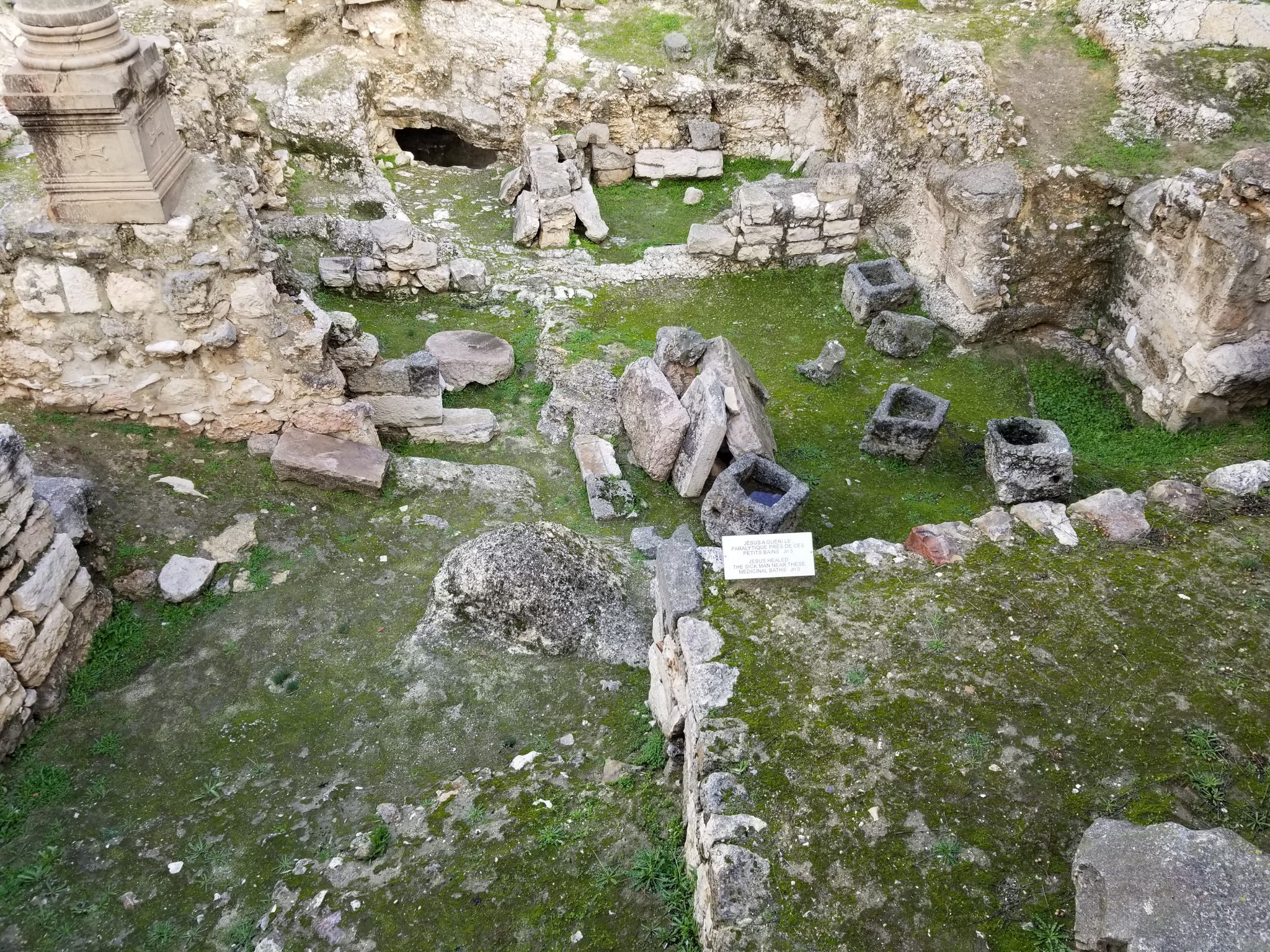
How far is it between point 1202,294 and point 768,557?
5.51 m

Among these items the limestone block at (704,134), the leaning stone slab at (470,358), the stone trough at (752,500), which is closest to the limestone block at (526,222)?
the leaning stone slab at (470,358)

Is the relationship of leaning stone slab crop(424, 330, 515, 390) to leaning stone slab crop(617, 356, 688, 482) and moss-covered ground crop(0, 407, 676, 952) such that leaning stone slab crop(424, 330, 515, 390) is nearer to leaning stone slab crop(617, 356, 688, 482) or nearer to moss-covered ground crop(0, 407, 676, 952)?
leaning stone slab crop(617, 356, 688, 482)

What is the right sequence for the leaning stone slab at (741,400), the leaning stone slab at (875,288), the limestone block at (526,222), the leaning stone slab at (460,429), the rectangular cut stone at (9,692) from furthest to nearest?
the limestone block at (526,222), the leaning stone slab at (875,288), the leaning stone slab at (460,429), the leaning stone slab at (741,400), the rectangular cut stone at (9,692)

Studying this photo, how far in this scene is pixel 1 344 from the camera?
627 centimetres

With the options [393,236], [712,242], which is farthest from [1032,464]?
[393,236]

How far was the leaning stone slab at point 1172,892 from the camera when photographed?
3.02 metres

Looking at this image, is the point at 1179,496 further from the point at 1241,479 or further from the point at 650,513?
the point at 650,513

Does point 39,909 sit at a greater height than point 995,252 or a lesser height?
lesser

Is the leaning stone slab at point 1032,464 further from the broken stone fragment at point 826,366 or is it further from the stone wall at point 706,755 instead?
the stone wall at point 706,755

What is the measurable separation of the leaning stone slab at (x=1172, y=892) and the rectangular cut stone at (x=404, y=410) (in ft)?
19.8

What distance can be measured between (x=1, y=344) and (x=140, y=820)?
12.9 feet

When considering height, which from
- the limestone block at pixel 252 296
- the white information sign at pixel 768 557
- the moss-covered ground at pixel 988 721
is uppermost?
the limestone block at pixel 252 296

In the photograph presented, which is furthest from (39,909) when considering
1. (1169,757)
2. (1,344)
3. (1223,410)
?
(1223,410)

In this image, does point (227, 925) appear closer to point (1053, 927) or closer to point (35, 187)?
point (1053, 927)
